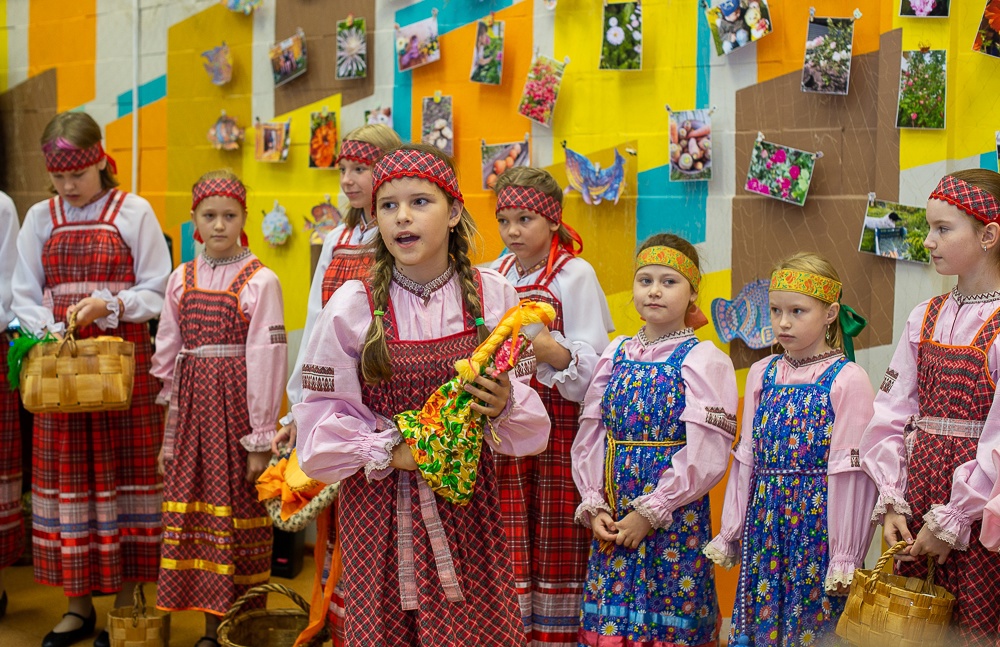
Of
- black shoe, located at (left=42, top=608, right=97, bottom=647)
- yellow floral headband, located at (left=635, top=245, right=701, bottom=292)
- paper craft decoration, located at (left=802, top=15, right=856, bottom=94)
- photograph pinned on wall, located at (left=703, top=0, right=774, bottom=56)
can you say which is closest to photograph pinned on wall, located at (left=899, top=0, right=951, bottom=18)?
paper craft decoration, located at (left=802, top=15, right=856, bottom=94)

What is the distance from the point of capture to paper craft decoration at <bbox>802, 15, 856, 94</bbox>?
3.78 metres

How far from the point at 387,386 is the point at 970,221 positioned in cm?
165

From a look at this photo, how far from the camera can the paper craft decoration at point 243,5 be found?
17.0ft

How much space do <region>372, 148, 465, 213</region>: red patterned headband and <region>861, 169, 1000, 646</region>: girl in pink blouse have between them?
4.57 ft

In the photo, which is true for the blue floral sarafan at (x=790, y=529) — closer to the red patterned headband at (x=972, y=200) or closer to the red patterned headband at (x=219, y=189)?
the red patterned headband at (x=972, y=200)

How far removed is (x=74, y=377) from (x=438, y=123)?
6.24 ft

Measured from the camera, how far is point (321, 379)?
2371 mm

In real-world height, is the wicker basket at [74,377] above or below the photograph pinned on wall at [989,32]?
below

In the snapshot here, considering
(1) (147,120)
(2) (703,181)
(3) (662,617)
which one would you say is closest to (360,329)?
(3) (662,617)

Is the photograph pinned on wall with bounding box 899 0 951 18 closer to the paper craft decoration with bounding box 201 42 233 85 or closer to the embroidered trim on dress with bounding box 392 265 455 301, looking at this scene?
the embroidered trim on dress with bounding box 392 265 455 301

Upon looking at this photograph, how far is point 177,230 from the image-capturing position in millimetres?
5566

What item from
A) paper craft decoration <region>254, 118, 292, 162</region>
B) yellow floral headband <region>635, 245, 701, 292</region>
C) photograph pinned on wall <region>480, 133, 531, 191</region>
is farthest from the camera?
paper craft decoration <region>254, 118, 292, 162</region>

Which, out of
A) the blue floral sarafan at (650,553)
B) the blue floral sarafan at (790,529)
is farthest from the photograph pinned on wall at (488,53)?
the blue floral sarafan at (790,529)

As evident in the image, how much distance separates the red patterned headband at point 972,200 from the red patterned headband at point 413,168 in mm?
1408
